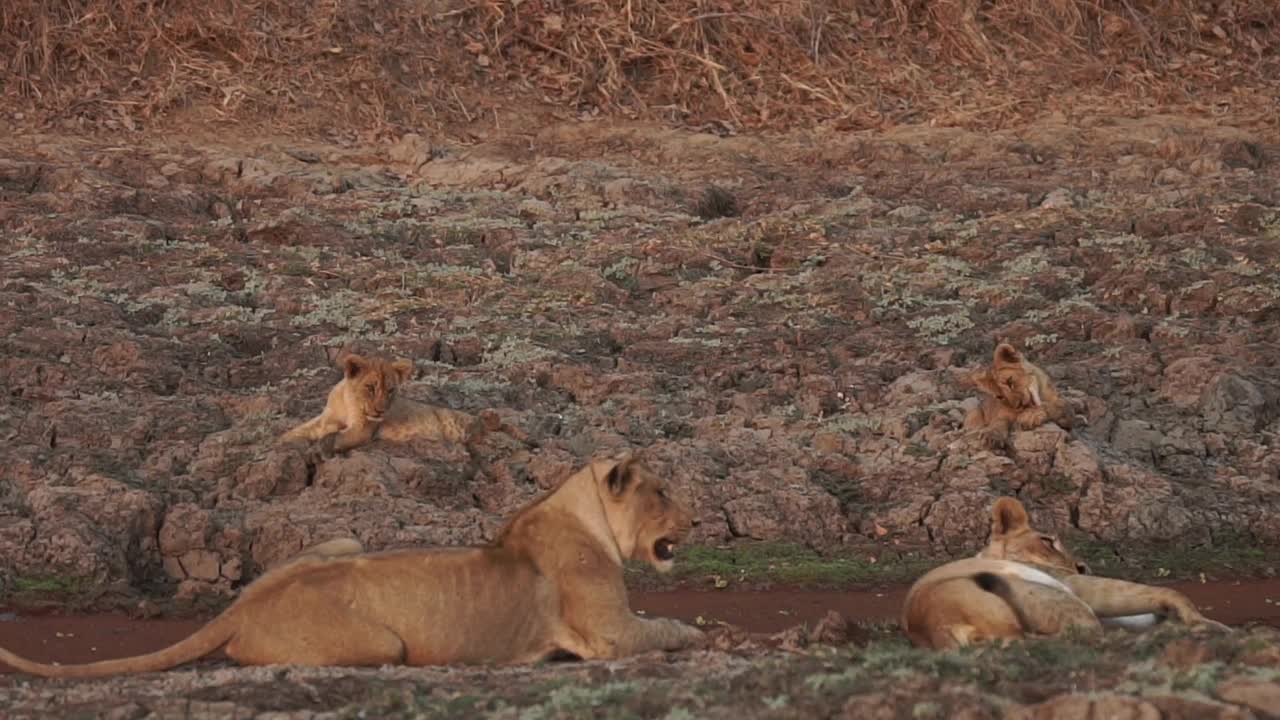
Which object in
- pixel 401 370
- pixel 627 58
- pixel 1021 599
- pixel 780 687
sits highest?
pixel 780 687

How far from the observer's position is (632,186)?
631 inches

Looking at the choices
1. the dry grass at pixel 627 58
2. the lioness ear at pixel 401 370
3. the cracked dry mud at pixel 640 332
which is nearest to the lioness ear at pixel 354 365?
the lioness ear at pixel 401 370

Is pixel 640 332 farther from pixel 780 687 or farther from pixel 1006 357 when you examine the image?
pixel 780 687

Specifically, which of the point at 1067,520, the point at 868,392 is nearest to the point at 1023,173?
the point at 868,392

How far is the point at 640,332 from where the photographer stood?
13.5m

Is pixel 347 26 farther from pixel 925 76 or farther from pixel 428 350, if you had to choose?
pixel 428 350

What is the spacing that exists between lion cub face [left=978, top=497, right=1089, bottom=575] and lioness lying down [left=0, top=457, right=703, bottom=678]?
54.7 inches

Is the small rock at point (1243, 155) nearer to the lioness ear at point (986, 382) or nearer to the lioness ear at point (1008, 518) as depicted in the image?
the lioness ear at point (986, 382)

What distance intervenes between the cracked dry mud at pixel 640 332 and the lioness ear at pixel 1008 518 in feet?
5.65

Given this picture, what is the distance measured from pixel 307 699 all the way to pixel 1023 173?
10.6 m

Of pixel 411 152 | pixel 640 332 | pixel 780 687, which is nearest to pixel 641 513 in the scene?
pixel 780 687

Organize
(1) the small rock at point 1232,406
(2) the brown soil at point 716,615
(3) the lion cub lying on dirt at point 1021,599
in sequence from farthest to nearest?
(1) the small rock at point 1232,406 < (2) the brown soil at point 716,615 < (3) the lion cub lying on dirt at point 1021,599

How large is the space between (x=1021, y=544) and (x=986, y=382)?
9.66 feet

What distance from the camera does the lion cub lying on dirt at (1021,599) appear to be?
8070 millimetres
